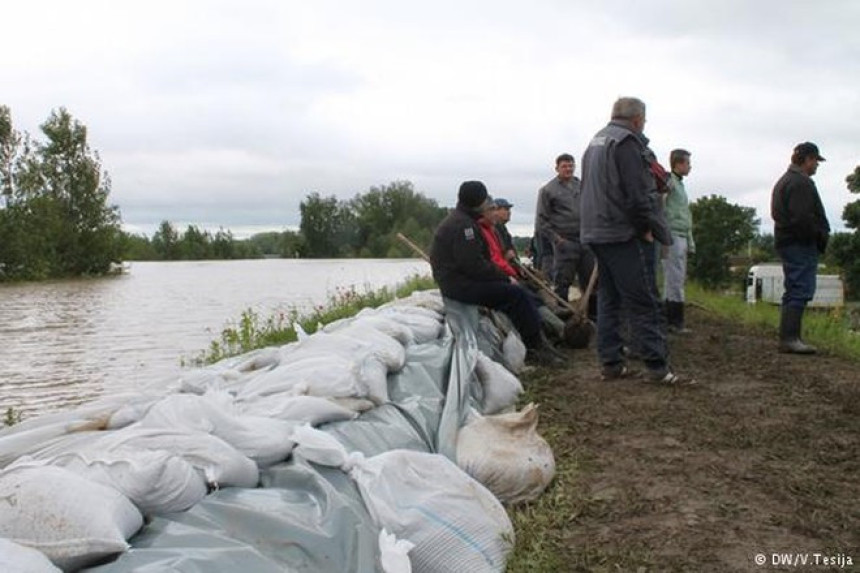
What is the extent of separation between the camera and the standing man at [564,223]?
300 inches

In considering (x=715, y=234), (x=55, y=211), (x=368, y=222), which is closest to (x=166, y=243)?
(x=368, y=222)

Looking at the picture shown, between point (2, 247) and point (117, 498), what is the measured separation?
38.3 m

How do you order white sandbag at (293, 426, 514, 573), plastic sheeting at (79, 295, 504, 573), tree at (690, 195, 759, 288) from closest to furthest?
plastic sheeting at (79, 295, 504, 573) → white sandbag at (293, 426, 514, 573) → tree at (690, 195, 759, 288)

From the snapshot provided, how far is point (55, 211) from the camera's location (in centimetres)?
3997

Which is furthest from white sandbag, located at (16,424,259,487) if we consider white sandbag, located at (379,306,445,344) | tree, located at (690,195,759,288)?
tree, located at (690,195,759,288)

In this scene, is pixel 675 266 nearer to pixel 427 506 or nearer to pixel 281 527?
pixel 427 506

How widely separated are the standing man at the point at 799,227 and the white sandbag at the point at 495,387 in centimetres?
260

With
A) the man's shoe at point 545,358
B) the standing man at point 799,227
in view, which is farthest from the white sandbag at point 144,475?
the standing man at point 799,227

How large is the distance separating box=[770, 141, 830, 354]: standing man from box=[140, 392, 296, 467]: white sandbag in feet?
14.8

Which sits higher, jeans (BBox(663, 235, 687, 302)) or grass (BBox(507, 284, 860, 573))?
jeans (BBox(663, 235, 687, 302))

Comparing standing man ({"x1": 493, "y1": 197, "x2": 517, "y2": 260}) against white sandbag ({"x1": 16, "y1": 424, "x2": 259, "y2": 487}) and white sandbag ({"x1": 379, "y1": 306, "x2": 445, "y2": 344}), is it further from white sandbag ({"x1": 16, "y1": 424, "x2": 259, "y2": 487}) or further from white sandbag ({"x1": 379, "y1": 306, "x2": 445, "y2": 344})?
white sandbag ({"x1": 16, "y1": 424, "x2": 259, "y2": 487})

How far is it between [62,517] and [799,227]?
5369 millimetres

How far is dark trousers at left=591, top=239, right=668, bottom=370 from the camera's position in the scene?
470 centimetres

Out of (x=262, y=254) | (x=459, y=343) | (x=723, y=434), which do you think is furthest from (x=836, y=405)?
(x=262, y=254)
